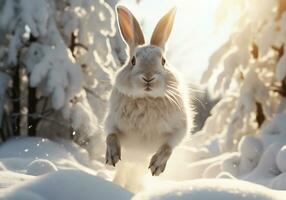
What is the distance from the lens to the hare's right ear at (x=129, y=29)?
5875 mm

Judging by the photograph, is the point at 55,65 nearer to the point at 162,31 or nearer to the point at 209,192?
the point at 162,31

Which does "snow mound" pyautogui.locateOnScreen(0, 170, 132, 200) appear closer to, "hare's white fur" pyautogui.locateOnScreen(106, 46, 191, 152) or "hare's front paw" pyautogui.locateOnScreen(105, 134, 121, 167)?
"hare's front paw" pyautogui.locateOnScreen(105, 134, 121, 167)

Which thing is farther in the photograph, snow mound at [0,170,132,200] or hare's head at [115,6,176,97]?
hare's head at [115,6,176,97]

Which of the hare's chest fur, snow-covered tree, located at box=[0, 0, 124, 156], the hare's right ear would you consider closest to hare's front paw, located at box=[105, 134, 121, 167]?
the hare's chest fur

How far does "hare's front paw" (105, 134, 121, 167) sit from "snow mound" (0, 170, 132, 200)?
1537 mm

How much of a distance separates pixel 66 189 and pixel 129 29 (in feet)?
10.6

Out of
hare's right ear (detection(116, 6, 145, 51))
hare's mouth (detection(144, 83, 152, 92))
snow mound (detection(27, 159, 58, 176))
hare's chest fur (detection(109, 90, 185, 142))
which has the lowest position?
snow mound (detection(27, 159, 58, 176))

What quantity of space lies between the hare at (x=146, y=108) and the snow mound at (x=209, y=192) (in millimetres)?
1909

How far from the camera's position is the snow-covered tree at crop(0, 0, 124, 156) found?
1327 cm

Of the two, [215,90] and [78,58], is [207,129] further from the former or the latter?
[78,58]

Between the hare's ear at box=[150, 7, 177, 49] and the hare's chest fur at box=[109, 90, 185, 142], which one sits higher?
the hare's ear at box=[150, 7, 177, 49]

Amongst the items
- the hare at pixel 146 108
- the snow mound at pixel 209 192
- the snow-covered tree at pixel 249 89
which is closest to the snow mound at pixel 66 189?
the snow mound at pixel 209 192

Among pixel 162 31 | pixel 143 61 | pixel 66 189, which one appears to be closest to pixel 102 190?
pixel 66 189

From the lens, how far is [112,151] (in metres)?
4.81
